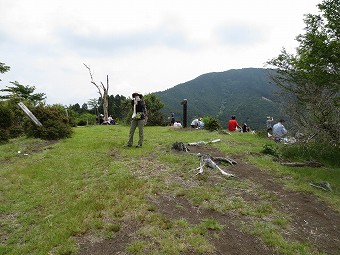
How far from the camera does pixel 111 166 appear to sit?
916 cm

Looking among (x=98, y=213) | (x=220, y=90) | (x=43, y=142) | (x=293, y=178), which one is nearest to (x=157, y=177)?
(x=98, y=213)

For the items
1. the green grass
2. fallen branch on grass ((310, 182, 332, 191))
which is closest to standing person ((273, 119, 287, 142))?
the green grass

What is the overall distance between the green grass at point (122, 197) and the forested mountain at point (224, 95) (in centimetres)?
9985

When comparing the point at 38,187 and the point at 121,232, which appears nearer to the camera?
the point at 121,232

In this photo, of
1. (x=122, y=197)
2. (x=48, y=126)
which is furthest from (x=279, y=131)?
(x=48, y=126)

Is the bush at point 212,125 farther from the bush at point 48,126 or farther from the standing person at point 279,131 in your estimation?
the bush at point 48,126

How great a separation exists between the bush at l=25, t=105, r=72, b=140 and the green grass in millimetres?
3428

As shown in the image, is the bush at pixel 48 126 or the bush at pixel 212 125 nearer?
the bush at pixel 48 126

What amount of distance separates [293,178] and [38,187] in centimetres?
707

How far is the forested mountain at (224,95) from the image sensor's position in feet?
400

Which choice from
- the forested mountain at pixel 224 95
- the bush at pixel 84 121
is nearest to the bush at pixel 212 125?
the bush at pixel 84 121

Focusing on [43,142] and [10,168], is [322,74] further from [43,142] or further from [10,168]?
[43,142]

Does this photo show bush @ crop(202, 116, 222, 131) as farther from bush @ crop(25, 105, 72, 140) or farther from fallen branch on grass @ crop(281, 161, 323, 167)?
fallen branch on grass @ crop(281, 161, 323, 167)

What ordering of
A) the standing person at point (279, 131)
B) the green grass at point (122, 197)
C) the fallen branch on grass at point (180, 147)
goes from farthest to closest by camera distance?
1. the standing person at point (279, 131)
2. the fallen branch on grass at point (180, 147)
3. the green grass at point (122, 197)
